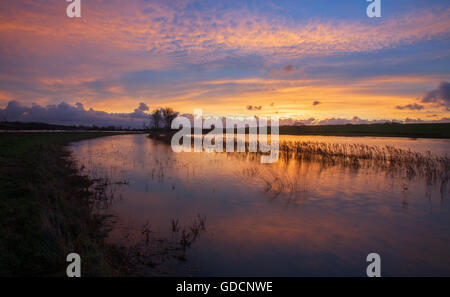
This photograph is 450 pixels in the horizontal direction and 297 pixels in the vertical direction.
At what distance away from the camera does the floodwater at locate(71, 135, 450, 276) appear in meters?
6.25

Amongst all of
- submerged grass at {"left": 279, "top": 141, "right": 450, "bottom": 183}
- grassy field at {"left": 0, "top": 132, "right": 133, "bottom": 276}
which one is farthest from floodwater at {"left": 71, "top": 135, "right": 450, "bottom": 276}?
submerged grass at {"left": 279, "top": 141, "right": 450, "bottom": 183}

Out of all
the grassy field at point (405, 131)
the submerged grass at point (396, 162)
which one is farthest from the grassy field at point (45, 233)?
the grassy field at point (405, 131)

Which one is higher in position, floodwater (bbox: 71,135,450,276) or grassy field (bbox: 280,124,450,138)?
grassy field (bbox: 280,124,450,138)

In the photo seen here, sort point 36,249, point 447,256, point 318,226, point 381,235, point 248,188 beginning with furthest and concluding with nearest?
point 248,188
point 318,226
point 381,235
point 447,256
point 36,249

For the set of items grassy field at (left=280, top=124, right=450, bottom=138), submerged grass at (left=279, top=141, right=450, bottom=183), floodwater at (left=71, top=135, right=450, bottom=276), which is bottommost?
floodwater at (left=71, top=135, right=450, bottom=276)

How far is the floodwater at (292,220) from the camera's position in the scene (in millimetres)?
6254

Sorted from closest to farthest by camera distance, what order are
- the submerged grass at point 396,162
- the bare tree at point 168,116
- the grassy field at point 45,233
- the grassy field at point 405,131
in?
the grassy field at point 45,233, the submerged grass at point 396,162, the grassy field at point 405,131, the bare tree at point 168,116

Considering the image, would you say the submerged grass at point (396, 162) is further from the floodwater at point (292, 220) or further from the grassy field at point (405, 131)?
the grassy field at point (405, 131)

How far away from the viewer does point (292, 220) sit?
9203 mm

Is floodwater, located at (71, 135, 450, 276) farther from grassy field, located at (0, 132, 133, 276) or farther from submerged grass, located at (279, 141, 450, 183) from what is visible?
submerged grass, located at (279, 141, 450, 183)
